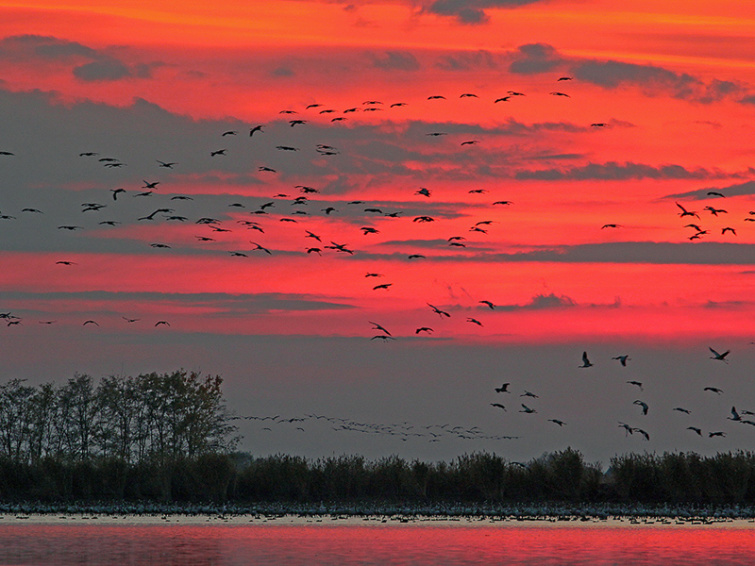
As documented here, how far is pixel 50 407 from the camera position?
99000mm

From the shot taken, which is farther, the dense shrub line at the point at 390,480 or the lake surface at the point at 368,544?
the dense shrub line at the point at 390,480

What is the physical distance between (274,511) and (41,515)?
1351 centimetres

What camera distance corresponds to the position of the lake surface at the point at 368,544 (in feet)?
135

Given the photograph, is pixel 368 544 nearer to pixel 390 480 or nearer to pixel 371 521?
pixel 371 521

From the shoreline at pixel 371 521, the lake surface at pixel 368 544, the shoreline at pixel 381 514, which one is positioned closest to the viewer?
the lake surface at pixel 368 544

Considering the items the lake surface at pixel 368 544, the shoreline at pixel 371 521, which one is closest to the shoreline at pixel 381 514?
the shoreline at pixel 371 521

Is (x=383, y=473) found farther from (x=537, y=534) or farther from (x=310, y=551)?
(x=310, y=551)

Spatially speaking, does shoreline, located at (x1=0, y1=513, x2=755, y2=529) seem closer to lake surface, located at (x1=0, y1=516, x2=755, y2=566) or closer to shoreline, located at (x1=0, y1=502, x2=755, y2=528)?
shoreline, located at (x1=0, y1=502, x2=755, y2=528)

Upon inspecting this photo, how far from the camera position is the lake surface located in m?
41.2

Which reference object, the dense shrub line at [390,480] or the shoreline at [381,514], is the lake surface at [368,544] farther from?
the dense shrub line at [390,480]

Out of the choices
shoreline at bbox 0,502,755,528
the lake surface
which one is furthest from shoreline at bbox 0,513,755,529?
the lake surface

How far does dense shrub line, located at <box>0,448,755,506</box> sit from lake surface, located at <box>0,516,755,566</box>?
1006 centimetres

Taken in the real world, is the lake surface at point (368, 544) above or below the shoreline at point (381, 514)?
below

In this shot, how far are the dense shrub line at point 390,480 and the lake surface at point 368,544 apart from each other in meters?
10.1
